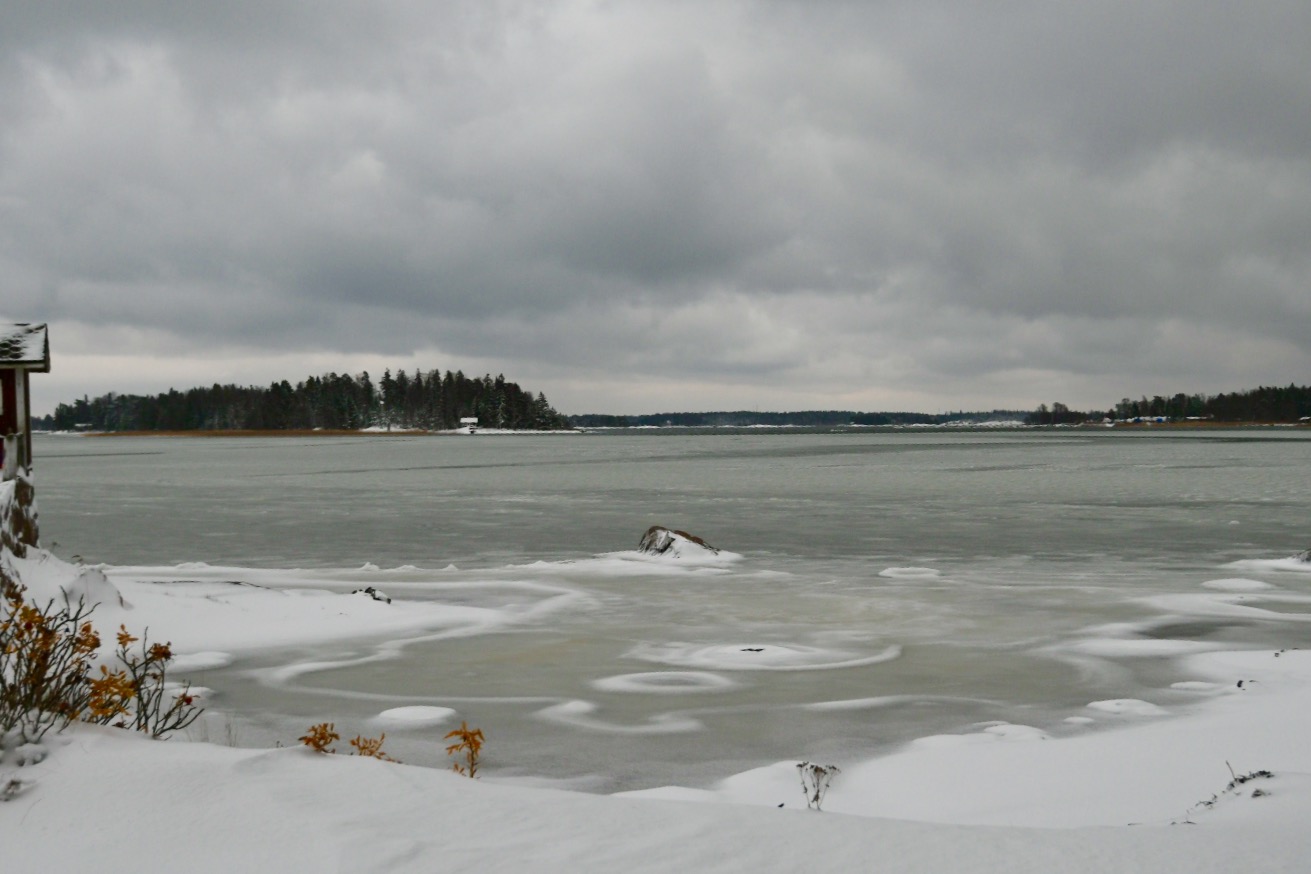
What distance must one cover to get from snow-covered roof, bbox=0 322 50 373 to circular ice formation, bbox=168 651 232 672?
6.66 metres

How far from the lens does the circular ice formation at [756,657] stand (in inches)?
419

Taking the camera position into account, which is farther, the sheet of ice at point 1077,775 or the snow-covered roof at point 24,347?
the snow-covered roof at point 24,347

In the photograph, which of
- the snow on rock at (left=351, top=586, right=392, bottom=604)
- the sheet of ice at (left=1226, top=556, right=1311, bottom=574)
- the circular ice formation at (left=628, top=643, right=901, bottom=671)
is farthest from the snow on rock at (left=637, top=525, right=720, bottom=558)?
the sheet of ice at (left=1226, top=556, right=1311, bottom=574)

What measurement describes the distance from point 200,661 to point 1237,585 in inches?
565

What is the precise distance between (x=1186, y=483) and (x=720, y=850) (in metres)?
46.6

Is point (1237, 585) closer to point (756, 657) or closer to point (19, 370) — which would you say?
point (756, 657)

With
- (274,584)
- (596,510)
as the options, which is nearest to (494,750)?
(274,584)

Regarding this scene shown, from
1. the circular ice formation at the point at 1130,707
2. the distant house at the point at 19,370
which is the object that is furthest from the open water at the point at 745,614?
the distant house at the point at 19,370

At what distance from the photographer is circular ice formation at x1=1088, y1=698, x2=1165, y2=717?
28.0 ft

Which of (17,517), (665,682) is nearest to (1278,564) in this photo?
(665,682)

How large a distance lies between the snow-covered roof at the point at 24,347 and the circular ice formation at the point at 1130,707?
14.4 meters

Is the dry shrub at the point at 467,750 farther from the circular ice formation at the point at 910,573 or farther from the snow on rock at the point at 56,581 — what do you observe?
the circular ice formation at the point at 910,573

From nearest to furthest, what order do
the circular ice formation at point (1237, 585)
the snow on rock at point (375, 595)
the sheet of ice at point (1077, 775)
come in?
the sheet of ice at point (1077, 775), the snow on rock at point (375, 595), the circular ice formation at point (1237, 585)

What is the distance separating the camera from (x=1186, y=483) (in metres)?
44.9
